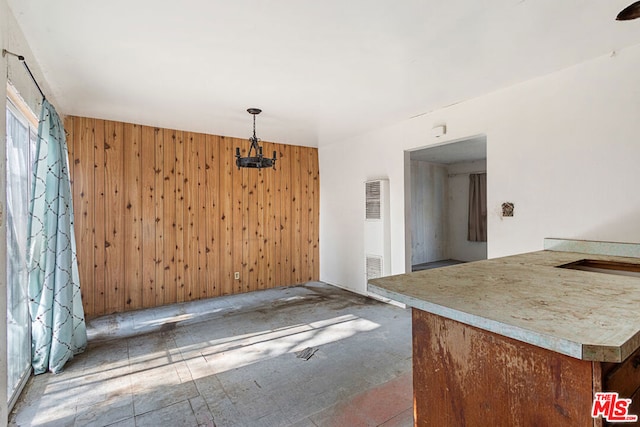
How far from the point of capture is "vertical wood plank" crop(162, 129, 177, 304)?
423 centimetres

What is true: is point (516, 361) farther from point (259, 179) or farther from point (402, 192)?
point (259, 179)

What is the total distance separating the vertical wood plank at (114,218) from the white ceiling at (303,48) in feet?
1.92

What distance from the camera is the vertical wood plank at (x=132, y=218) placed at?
3980 millimetres

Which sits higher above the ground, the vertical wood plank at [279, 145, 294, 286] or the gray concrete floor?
the vertical wood plank at [279, 145, 294, 286]

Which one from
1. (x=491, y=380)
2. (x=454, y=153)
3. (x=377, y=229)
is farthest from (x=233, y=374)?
(x=454, y=153)

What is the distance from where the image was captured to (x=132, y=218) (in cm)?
403

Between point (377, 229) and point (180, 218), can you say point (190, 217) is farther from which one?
point (377, 229)

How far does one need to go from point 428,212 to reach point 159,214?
18.7ft

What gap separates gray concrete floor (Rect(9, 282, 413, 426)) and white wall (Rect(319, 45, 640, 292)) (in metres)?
1.65

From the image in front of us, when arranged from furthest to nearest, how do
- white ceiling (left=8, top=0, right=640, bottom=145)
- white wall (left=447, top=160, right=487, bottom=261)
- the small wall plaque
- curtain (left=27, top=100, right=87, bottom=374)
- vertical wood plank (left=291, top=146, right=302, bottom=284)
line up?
1. white wall (left=447, top=160, right=487, bottom=261)
2. vertical wood plank (left=291, top=146, right=302, bottom=284)
3. the small wall plaque
4. curtain (left=27, top=100, right=87, bottom=374)
5. white ceiling (left=8, top=0, right=640, bottom=145)

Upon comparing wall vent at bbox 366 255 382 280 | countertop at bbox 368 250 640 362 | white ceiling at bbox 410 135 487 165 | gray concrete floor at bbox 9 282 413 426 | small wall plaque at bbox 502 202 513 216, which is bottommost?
gray concrete floor at bbox 9 282 413 426

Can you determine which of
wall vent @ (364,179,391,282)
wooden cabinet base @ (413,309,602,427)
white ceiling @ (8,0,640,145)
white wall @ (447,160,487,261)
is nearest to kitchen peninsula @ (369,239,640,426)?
wooden cabinet base @ (413,309,602,427)

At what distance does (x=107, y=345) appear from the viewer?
2.96 meters

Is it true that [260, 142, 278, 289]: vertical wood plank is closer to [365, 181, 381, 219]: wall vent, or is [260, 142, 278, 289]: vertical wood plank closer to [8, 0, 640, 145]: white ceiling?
[365, 181, 381, 219]: wall vent
